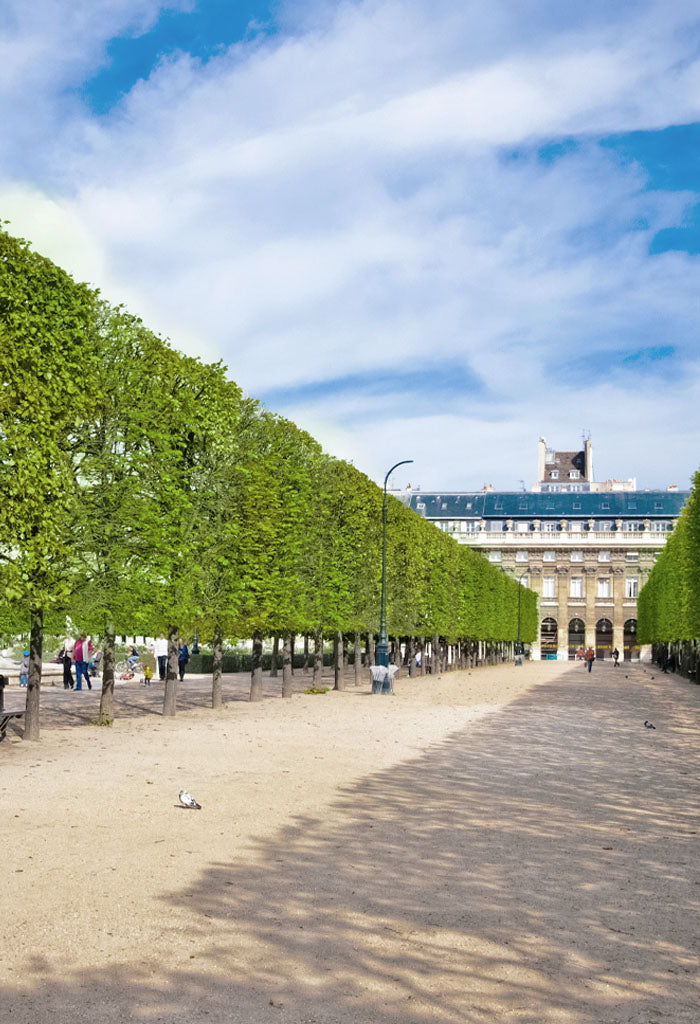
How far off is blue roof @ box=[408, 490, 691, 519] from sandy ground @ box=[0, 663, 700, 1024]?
407 ft

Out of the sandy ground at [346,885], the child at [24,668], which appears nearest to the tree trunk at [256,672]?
the child at [24,668]

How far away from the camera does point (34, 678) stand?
20719mm

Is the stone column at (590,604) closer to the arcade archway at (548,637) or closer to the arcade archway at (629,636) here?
the arcade archway at (629,636)

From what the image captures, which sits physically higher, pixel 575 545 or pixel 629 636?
pixel 575 545

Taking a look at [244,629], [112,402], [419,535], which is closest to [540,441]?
[419,535]

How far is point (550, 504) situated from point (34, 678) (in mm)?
128495

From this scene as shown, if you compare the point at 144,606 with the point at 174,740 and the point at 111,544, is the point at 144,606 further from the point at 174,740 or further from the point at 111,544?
the point at 174,740

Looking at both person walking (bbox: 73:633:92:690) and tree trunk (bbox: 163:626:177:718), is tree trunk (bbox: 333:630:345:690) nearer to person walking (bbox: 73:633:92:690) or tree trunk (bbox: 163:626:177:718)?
person walking (bbox: 73:633:92:690)

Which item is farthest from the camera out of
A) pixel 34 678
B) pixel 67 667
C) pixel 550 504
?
pixel 550 504

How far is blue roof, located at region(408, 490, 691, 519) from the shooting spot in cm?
14000

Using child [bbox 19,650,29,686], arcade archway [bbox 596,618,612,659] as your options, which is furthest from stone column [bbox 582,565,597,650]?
child [bbox 19,650,29,686]

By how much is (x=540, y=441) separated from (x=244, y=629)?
→ 123770mm

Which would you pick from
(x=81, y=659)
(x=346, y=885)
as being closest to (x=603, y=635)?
(x=81, y=659)

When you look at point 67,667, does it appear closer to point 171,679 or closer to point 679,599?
point 171,679
